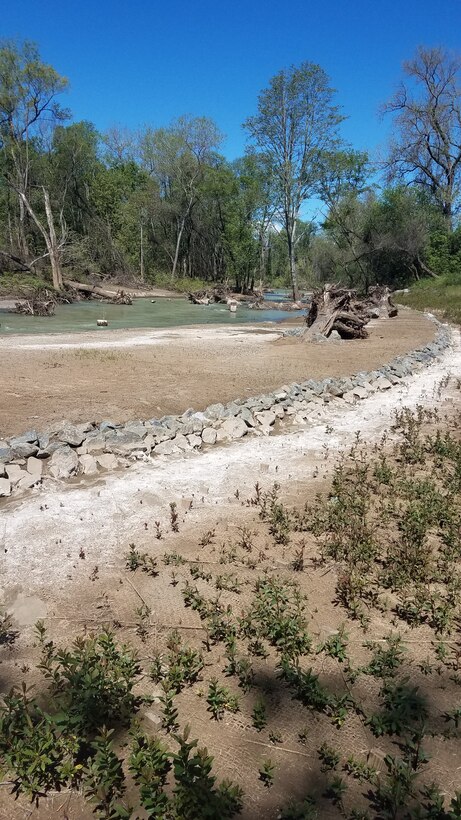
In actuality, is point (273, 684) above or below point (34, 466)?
below

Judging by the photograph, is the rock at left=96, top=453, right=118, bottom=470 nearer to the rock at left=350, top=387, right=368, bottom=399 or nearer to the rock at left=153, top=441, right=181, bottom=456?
the rock at left=153, top=441, right=181, bottom=456

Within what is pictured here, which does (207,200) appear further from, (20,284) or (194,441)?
(194,441)

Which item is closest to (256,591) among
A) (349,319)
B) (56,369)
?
(56,369)

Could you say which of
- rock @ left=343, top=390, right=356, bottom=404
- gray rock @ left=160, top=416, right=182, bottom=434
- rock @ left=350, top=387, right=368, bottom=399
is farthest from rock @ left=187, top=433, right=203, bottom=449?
rock @ left=350, top=387, right=368, bottom=399

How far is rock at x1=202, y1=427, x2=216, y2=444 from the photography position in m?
6.60

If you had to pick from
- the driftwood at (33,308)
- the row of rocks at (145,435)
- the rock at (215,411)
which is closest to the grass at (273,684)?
the row of rocks at (145,435)

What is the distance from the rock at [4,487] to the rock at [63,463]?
489 millimetres

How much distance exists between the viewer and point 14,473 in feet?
17.0

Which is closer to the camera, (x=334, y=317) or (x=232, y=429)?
(x=232, y=429)

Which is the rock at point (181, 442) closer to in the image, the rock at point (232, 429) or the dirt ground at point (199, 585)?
the dirt ground at point (199, 585)

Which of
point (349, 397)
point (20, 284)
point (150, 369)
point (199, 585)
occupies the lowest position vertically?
point (199, 585)

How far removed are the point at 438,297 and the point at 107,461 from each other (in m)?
29.9

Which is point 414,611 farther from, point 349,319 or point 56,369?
point 349,319

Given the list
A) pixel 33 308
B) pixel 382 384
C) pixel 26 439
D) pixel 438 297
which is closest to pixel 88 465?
pixel 26 439
